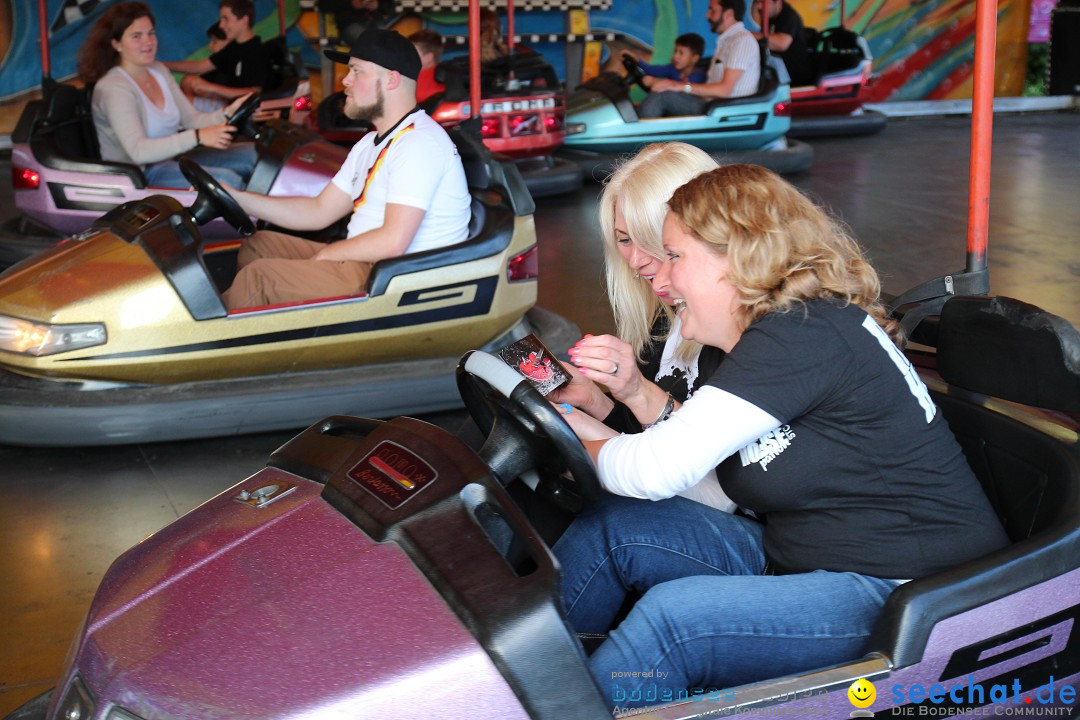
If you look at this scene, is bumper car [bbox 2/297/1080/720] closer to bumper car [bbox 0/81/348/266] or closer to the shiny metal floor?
the shiny metal floor

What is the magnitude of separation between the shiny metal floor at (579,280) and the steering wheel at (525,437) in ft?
1.62

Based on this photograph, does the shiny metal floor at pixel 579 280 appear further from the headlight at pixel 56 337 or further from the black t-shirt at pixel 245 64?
the black t-shirt at pixel 245 64

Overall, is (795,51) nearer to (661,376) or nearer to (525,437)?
(661,376)

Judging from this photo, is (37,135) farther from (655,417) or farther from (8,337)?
(655,417)

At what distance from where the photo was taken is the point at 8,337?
7.12 feet

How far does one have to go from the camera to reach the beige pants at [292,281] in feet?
7.50

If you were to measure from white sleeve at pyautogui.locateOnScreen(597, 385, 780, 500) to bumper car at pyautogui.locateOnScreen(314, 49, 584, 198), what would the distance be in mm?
3638

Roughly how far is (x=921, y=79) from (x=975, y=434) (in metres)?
7.70

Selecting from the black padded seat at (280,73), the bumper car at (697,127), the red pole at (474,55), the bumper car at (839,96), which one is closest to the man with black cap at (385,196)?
the red pole at (474,55)

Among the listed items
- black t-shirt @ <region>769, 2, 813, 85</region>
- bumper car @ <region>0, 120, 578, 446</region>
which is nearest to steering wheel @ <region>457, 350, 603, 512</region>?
bumper car @ <region>0, 120, 578, 446</region>

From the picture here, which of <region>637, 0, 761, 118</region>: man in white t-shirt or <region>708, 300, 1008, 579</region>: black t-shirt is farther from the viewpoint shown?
<region>637, 0, 761, 118</region>: man in white t-shirt

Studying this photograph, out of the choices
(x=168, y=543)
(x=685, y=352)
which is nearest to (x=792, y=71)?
(x=685, y=352)

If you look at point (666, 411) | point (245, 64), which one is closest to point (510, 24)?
point (245, 64)

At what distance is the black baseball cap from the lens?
2277 mm
